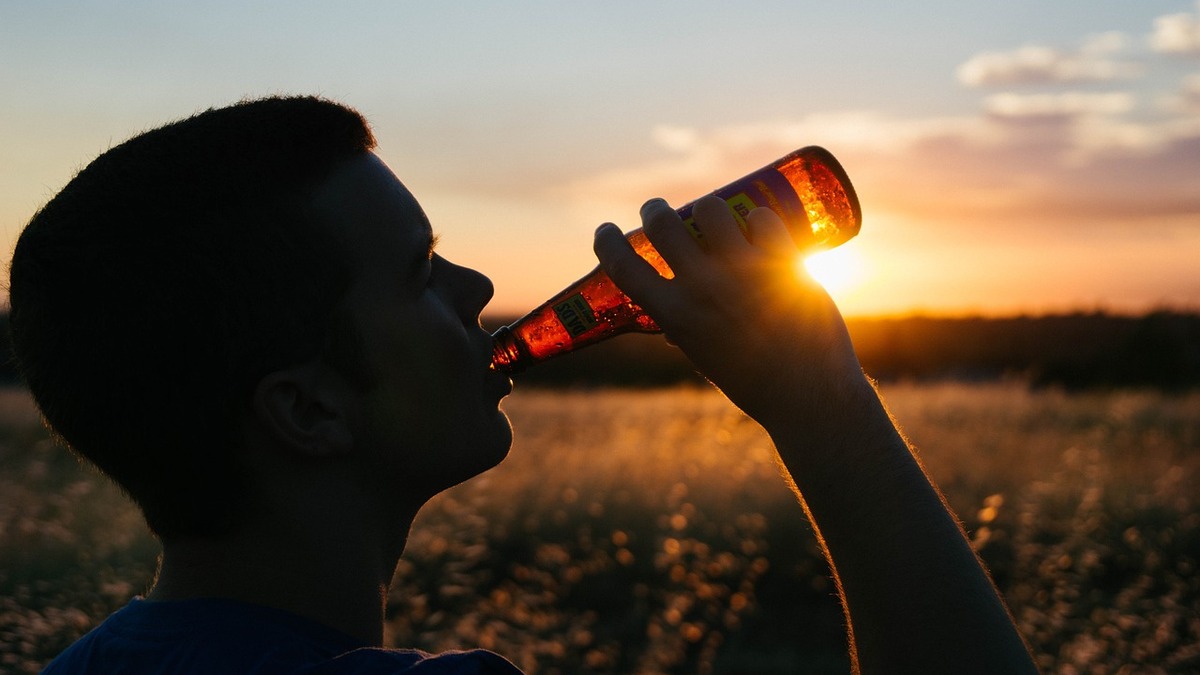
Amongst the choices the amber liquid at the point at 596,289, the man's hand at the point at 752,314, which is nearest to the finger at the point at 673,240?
the man's hand at the point at 752,314

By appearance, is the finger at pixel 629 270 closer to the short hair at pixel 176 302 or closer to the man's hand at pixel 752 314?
the man's hand at pixel 752 314

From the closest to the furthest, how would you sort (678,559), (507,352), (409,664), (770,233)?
(409,664) < (770,233) < (507,352) < (678,559)

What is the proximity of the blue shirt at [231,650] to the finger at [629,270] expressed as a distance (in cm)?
49

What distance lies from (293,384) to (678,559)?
550 centimetres

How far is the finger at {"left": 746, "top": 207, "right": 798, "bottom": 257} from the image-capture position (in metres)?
1.30

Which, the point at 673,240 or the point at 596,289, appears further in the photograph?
the point at 596,289

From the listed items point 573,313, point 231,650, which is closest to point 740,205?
point 573,313

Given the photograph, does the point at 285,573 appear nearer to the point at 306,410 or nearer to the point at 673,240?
the point at 306,410

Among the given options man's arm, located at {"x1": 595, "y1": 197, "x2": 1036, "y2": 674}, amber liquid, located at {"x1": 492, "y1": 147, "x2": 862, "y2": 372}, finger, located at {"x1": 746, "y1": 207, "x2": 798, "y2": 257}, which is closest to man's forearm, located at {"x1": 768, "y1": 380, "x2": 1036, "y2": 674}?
man's arm, located at {"x1": 595, "y1": 197, "x2": 1036, "y2": 674}

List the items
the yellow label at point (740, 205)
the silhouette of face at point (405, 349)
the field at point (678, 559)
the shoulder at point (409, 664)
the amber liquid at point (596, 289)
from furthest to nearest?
the field at point (678, 559) → the amber liquid at point (596, 289) → the yellow label at point (740, 205) → the silhouette of face at point (405, 349) → the shoulder at point (409, 664)

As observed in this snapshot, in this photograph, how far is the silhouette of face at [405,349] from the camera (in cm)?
136

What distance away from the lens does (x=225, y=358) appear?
4.16 ft

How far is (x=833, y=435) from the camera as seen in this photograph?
4.09 feet

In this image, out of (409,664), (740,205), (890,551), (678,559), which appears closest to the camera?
(409,664)
